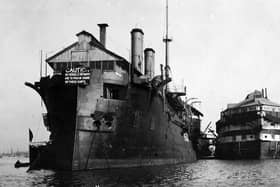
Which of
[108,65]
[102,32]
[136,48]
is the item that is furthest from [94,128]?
[102,32]

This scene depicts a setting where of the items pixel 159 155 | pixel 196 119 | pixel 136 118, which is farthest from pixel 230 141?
pixel 136 118

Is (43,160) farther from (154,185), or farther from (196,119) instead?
(196,119)

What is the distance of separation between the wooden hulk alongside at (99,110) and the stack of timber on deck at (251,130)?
97.8 feet

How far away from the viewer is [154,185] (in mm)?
19641

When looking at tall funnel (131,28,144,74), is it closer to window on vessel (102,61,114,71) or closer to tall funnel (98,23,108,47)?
tall funnel (98,23,108,47)

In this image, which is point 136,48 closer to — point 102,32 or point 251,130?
point 102,32

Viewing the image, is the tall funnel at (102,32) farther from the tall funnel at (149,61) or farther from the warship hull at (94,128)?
the warship hull at (94,128)

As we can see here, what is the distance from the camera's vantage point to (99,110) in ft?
86.7

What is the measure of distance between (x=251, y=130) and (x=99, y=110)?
39.7 m

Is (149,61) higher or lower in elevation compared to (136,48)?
lower

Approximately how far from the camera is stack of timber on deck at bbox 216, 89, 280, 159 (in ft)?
191

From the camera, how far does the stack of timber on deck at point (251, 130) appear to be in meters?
58.1

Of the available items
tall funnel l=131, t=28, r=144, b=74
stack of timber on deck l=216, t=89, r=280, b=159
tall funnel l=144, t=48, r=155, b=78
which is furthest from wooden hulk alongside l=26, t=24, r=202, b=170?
stack of timber on deck l=216, t=89, r=280, b=159

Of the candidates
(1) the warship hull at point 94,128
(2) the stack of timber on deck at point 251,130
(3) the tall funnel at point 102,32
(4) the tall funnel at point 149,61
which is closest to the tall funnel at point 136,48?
(3) the tall funnel at point 102,32
